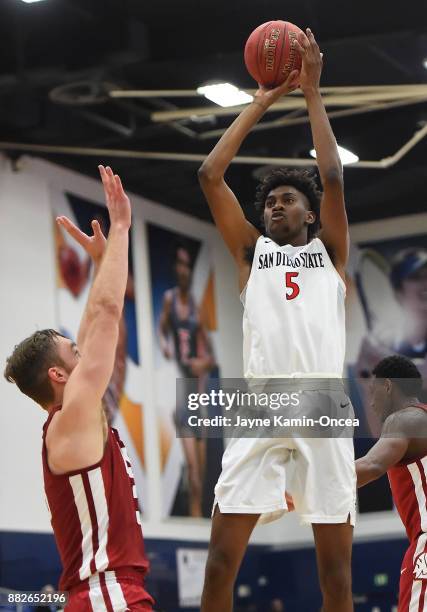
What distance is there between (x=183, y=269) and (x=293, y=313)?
38.3 feet

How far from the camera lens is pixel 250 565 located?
16906 millimetres

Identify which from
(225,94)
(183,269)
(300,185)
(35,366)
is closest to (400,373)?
(300,185)

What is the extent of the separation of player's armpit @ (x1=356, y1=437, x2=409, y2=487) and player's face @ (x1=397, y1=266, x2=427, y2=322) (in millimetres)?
11286

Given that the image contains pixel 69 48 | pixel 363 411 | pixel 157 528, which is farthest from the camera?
pixel 363 411

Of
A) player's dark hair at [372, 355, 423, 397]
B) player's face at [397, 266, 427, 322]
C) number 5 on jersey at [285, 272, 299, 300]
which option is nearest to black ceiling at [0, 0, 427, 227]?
player's face at [397, 266, 427, 322]

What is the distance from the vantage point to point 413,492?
6156 mm

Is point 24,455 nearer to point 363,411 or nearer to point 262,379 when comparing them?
point 363,411

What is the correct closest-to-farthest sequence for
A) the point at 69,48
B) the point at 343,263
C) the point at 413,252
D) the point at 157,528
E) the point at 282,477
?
the point at 282,477, the point at 343,263, the point at 69,48, the point at 157,528, the point at 413,252

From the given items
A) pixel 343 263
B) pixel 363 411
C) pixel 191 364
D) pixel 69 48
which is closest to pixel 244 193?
pixel 191 364

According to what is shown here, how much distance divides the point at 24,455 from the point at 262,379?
28.2 ft

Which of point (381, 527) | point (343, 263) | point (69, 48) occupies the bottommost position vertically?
point (381, 527)

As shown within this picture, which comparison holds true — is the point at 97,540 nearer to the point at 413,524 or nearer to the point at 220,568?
the point at 220,568

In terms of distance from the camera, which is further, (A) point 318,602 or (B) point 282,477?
(A) point 318,602

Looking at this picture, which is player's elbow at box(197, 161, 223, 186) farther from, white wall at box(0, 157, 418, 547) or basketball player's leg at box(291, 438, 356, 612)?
white wall at box(0, 157, 418, 547)
